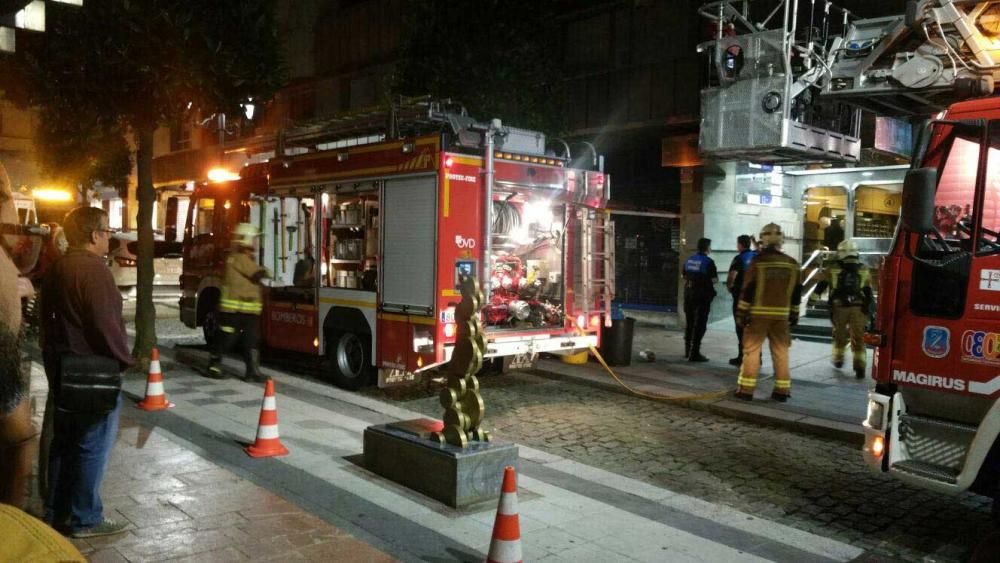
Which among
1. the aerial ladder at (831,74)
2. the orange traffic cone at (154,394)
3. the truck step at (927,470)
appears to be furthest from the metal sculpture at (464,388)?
the orange traffic cone at (154,394)

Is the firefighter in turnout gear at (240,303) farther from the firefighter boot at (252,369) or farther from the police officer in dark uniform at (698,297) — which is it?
the police officer in dark uniform at (698,297)

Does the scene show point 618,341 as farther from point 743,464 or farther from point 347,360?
point 743,464

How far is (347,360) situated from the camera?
976 cm

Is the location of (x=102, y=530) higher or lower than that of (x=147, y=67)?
lower

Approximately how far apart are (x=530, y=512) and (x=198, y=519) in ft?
6.77

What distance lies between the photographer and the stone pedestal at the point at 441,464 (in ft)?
16.9

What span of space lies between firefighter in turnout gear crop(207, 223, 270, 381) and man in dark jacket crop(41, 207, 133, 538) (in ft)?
17.6

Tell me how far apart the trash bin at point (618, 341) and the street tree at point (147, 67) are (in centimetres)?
555

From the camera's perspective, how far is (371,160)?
900cm

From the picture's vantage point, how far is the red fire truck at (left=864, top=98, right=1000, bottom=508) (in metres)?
4.42

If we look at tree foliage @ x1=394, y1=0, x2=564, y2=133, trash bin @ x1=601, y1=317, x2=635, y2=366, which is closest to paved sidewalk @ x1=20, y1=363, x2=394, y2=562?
trash bin @ x1=601, y1=317, x2=635, y2=366

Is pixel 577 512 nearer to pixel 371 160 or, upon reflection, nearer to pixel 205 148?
pixel 371 160

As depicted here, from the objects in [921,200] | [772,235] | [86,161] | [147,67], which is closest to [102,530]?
[921,200]

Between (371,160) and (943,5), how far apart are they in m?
5.78
